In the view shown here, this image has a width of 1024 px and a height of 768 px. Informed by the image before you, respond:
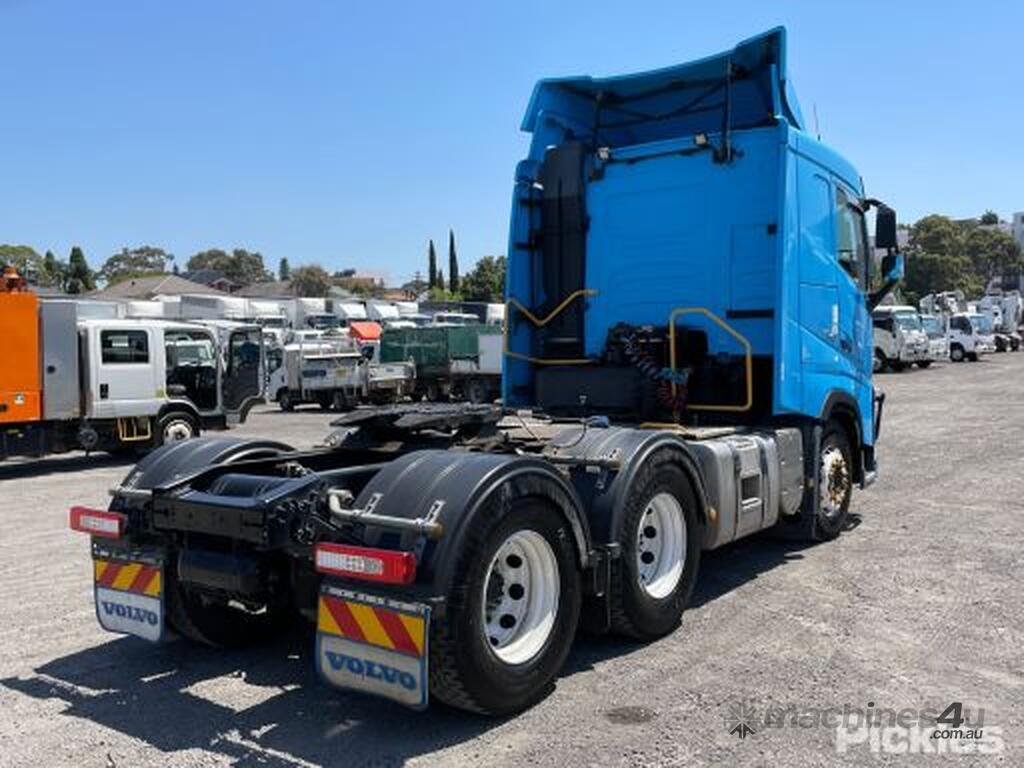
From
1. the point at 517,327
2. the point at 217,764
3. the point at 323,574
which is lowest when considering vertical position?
the point at 217,764

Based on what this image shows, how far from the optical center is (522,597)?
469 cm

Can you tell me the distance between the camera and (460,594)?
13.4 ft

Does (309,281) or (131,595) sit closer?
(131,595)

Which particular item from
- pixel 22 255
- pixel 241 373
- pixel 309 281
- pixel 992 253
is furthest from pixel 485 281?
pixel 241 373

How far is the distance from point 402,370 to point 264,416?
14.1ft

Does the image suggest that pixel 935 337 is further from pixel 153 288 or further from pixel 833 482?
pixel 153 288

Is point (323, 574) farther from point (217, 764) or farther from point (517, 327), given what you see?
point (517, 327)

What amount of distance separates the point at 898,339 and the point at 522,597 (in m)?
34.1

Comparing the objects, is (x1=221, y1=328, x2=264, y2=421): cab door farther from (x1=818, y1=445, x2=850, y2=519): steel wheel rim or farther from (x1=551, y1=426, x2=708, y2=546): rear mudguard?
(x1=551, y1=426, x2=708, y2=546): rear mudguard

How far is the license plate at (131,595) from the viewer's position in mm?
4859

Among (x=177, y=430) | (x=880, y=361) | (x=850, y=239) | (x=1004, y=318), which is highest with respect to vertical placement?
(x=1004, y=318)

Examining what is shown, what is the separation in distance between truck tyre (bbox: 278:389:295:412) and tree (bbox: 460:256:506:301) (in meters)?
58.7

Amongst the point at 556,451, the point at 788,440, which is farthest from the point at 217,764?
the point at 788,440

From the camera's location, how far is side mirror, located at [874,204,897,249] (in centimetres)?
859
